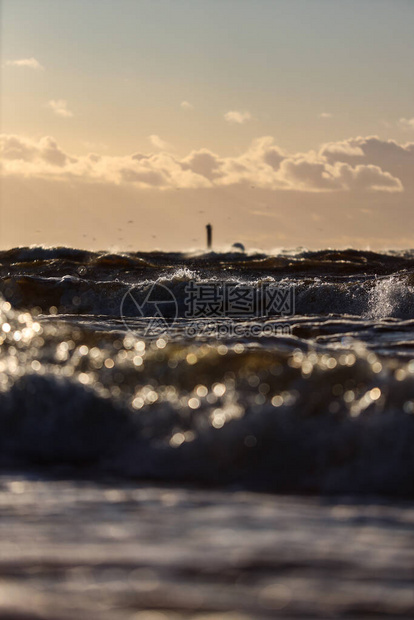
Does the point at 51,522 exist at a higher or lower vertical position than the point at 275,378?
lower

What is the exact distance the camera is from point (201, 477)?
10.2 feet

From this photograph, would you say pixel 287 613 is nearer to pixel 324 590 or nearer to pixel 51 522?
pixel 324 590

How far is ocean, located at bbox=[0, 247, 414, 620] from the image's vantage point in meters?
1.97

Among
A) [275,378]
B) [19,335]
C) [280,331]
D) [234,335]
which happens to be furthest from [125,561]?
[280,331]

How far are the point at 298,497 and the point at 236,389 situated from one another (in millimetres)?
983

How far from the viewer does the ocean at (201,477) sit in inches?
77.4

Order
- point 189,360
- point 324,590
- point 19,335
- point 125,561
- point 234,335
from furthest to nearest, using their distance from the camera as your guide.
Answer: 1. point 234,335
2. point 19,335
3. point 189,360
4. point 125,561
5. point 324,590

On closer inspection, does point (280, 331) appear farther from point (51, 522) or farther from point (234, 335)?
point (51, 522)

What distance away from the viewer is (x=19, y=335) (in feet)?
16.0

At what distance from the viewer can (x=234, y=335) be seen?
20.6ft

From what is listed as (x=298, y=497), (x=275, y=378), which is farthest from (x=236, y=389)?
(x=298, y=497)

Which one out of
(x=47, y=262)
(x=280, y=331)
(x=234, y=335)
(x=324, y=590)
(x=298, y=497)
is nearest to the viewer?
(x=324, y=590)

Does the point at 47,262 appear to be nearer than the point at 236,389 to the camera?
No

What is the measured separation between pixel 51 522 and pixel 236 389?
4.74ft
